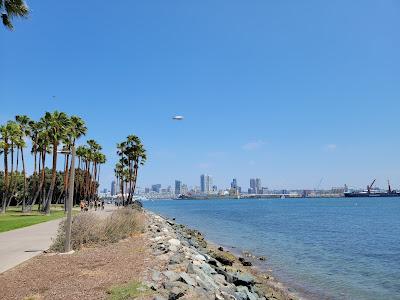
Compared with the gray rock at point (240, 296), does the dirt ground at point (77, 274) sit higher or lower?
higher

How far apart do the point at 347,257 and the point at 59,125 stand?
35342 mm

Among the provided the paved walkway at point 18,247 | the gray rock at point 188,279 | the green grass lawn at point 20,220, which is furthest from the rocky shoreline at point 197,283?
the green grass lawn at point 20,220

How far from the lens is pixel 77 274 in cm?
1109

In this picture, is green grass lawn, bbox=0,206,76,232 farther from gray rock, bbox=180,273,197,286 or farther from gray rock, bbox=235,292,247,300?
gray rock, bbox=180,273,197,286

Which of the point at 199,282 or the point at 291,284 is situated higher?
the point at 199,282

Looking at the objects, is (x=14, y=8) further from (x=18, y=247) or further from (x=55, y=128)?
(x=55, y=128)

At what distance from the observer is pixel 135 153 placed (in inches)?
2630

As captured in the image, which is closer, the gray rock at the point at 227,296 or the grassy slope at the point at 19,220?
the gray rock at the point at 227,296

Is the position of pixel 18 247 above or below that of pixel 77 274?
above

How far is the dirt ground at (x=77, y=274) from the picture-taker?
30.2ft

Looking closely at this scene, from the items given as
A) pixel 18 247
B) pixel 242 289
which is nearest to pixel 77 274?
pixel 242 289

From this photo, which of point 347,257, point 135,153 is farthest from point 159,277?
point 135,153

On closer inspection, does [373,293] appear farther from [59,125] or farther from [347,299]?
[59,125]

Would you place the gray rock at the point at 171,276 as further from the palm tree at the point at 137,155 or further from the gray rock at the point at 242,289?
the palm tree at the point at 137,155
